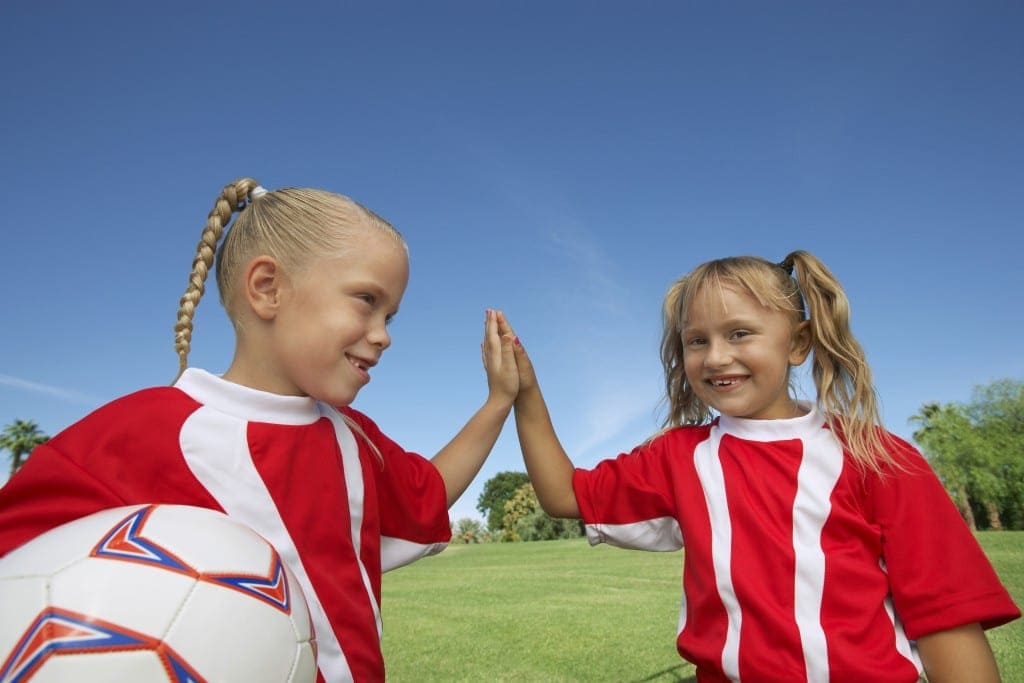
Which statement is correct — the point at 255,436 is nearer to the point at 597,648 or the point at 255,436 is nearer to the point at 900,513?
the point at 900,513

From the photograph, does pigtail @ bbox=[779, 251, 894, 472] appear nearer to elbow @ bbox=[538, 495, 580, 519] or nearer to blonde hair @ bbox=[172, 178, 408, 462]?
elbow @ bbox=[538, 495, 580, 519]

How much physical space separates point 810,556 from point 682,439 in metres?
0.62

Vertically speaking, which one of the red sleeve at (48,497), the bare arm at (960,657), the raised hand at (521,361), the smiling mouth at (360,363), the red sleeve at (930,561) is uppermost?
the raised hand at (521,361)

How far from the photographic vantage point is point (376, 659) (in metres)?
2.24

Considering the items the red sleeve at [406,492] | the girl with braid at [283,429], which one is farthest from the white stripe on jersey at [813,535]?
the girl with braid at [283,429]

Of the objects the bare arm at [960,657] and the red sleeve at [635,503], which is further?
the red sleeve at [635,503]

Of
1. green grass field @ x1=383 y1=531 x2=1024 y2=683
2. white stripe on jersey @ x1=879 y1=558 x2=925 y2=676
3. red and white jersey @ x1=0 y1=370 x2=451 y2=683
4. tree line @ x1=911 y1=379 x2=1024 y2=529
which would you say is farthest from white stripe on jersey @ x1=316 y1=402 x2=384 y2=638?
tree line @ x1=911 y1=379 x2=1024 y2=529

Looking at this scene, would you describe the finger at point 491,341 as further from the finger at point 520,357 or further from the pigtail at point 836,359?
the pigtail at point 836,359

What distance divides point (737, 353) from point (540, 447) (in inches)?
32.3

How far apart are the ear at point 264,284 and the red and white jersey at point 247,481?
255mm

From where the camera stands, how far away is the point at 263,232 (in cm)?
234

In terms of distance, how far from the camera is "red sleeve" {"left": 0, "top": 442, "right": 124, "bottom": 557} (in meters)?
1.87

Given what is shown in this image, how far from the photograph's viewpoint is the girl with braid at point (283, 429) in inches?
77.5

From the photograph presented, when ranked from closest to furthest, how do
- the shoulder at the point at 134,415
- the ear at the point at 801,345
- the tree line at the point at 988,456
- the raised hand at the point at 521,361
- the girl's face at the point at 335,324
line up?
the shoulder at the point at 134,415 < the girl's face at the point at 335,324 < the ear at the point at 801,345 < the raised hand at the point at 521,361 < the tree line at the point at 988,456
